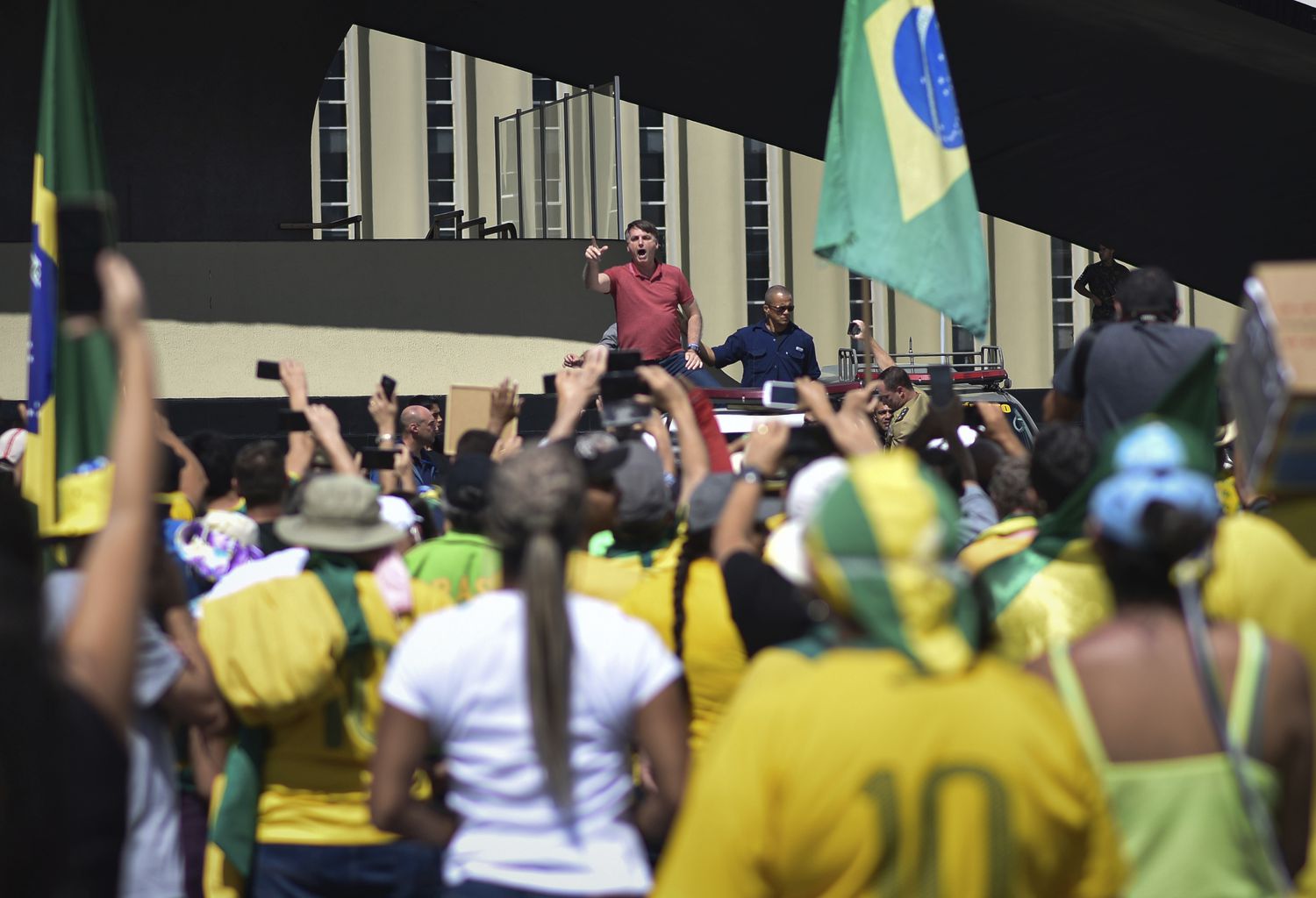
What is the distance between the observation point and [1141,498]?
2.79 m

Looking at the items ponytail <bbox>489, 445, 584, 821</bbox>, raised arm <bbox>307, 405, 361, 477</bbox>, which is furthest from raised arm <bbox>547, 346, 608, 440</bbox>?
ponytail <bbox>489, 445, 584, 821</bbox>

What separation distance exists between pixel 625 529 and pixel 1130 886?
78.9 inches

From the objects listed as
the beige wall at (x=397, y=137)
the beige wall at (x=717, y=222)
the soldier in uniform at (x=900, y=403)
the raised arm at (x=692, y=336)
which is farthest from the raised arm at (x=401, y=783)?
the beige wall at (x=717, y=222)

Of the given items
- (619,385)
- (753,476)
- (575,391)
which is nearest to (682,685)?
(753,476)

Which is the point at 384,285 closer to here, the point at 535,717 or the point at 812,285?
the point at 535,717

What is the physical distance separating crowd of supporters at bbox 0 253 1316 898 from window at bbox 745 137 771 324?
29.9 metres

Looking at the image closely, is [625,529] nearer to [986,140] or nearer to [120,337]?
[120,337]

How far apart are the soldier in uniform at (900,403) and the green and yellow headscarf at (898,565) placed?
6758 millimetres

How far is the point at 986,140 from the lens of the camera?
14789 mm

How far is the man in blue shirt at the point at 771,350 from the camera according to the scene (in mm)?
11992

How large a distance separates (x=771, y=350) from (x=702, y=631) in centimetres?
810

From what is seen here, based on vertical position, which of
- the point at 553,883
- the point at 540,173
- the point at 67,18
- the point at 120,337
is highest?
the point at 540,173

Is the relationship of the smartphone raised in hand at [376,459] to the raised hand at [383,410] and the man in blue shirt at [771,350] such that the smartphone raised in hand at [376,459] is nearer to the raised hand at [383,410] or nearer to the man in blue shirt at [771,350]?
the raised hand at [383,410]

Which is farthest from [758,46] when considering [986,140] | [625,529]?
[625,529]
